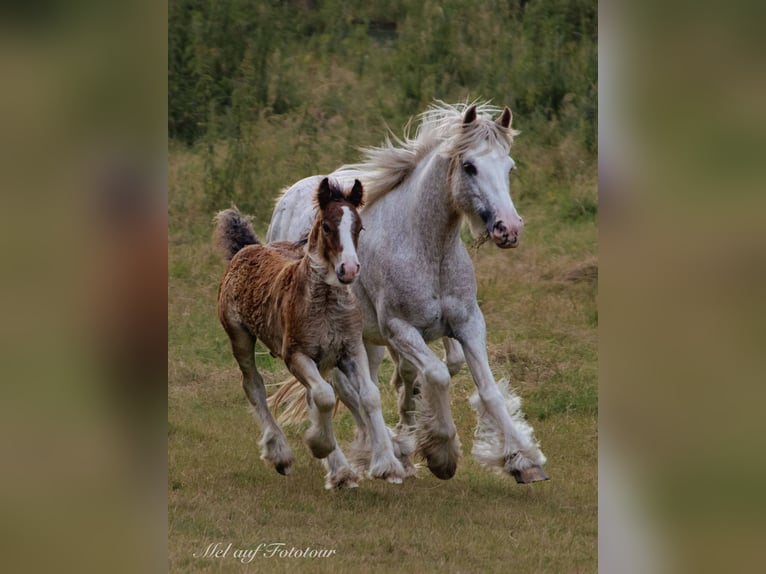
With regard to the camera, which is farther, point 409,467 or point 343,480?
point 409,467

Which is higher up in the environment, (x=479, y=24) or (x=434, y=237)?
(x=479, y=24)

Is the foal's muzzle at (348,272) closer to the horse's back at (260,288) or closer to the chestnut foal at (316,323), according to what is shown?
the chestnut foal at (316,323)

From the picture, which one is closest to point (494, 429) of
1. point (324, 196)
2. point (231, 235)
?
point (324, 196)

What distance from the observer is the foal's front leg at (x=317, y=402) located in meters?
5.97

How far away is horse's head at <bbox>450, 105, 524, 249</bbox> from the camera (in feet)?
19.6

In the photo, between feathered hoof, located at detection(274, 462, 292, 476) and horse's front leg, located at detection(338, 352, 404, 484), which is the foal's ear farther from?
feathered hoof, located at detection(274, 462, 292, 476)

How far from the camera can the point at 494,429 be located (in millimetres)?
6281

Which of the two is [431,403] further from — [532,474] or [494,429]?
[532,474]

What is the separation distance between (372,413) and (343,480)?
0.53 metres
